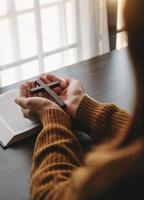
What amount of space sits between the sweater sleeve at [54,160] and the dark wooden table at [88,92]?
3.8 inches

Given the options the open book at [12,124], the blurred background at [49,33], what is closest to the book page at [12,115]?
the open book at [12,124]

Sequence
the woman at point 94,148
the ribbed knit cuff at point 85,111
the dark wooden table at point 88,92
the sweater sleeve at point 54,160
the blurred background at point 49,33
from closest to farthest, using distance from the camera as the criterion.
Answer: the woman at point 94,148, the sweater sleeve at point 54,160, the dark wooden table at point 88,92, the ribbed knit cuff at point 85,111, the blurred background at point 49,33

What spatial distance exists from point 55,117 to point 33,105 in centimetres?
12

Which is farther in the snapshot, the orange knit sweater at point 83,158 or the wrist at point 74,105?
the wrist at point 74,105

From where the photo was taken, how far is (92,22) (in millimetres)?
2402

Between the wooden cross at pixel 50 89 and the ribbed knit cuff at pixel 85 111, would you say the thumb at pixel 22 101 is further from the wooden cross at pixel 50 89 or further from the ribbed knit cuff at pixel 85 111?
the ribbed knit cuff at pixel 85 111

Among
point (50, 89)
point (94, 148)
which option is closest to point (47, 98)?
point (50, 89)

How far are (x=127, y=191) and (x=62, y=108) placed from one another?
19.8 inches

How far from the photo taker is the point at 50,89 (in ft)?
4.07

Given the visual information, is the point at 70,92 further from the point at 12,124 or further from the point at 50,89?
the point at 12,124

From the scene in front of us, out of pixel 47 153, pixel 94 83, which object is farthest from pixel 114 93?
pixel 47 153

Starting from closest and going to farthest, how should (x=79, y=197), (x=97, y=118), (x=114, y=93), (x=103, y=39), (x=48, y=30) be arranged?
1. (x=79, y=197)
2. (x=97, y=118)
3. (x=114, y=93)
4. (x=48, y=30)
5. (x=103, y=39)

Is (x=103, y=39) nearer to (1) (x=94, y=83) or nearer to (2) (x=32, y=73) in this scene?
(2) (x=32, y=73)

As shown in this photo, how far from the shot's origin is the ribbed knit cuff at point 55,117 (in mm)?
1053
